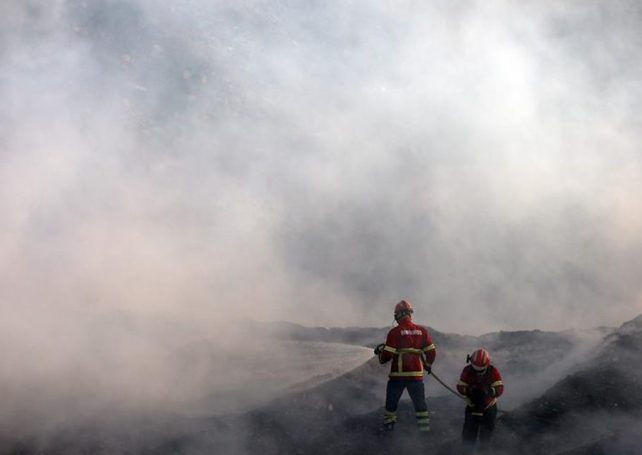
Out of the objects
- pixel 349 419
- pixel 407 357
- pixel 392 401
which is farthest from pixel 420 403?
pixel 349 419

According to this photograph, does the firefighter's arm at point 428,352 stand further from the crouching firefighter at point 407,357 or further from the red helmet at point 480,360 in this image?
the red helmet at point 480,360

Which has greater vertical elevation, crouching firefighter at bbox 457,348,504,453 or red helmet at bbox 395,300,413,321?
red helmet at bbox 395,300,413,321

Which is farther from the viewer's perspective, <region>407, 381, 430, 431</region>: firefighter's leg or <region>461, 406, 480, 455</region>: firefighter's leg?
<region>407, 381, 430, 431</region>: firefighter's leg

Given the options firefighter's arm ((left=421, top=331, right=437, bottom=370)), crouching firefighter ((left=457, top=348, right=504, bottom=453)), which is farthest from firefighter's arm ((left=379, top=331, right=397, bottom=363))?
crouching firefighter ((left=457, top=348, right=504, bottom=453))

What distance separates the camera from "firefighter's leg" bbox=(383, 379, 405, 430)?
7.79 m

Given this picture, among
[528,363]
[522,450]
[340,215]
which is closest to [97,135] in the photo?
[340,215]

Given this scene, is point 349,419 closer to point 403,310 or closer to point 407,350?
point 407,350

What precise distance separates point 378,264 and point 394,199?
8.16 ft

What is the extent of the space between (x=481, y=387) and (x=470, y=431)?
519 mm

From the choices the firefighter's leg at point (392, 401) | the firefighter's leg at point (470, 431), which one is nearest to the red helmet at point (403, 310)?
the firefighter's leg at point (392, 401)

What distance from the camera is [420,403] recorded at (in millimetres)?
7770

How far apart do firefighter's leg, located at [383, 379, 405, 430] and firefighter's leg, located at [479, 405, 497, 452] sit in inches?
38.3

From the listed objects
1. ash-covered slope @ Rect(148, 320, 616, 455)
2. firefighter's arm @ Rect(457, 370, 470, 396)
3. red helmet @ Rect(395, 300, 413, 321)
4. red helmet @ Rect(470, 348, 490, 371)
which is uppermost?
red helmet @ Rect(395, 300, 413, 321)

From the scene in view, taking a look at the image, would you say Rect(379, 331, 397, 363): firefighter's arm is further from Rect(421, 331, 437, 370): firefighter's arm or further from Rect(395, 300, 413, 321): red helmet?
Rect(421, 331, 437, 370): firefighter's arm
